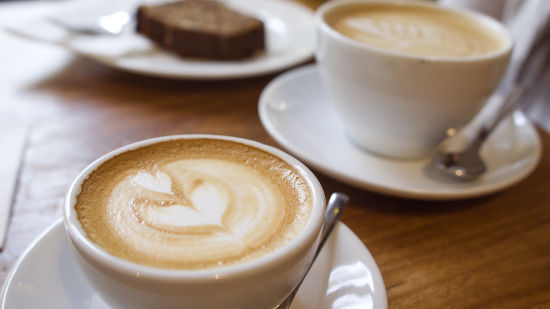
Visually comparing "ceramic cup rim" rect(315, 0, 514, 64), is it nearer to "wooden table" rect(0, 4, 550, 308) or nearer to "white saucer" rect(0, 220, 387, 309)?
"wooden table" rect(0, 4, 550, 308)

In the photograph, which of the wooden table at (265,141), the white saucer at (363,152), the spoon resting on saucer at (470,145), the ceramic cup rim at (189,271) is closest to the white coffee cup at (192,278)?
the ceramic cup rim at (189,271)

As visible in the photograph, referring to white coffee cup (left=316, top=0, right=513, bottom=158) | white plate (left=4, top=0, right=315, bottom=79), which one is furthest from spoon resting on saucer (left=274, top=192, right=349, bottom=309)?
white plate (left=4, top=0, right=315, bottom=79)

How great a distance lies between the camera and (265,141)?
830 mm

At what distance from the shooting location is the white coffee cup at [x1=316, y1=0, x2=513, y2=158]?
0.69 m

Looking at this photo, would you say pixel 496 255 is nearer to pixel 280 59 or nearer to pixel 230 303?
pixel 230 303

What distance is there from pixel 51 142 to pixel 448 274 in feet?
2.09

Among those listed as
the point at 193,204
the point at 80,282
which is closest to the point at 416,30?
the point at 193,204

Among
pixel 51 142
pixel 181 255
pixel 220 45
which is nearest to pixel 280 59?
pixel 220 45

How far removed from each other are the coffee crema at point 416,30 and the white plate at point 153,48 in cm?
22

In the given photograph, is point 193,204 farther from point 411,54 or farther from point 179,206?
point 411,54

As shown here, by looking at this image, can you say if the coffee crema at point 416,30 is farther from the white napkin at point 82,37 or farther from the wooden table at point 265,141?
the white napkin at point 82,37

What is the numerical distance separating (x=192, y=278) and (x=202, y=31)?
837 millimetres

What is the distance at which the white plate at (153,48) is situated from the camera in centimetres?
100

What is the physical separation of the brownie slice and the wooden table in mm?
96
